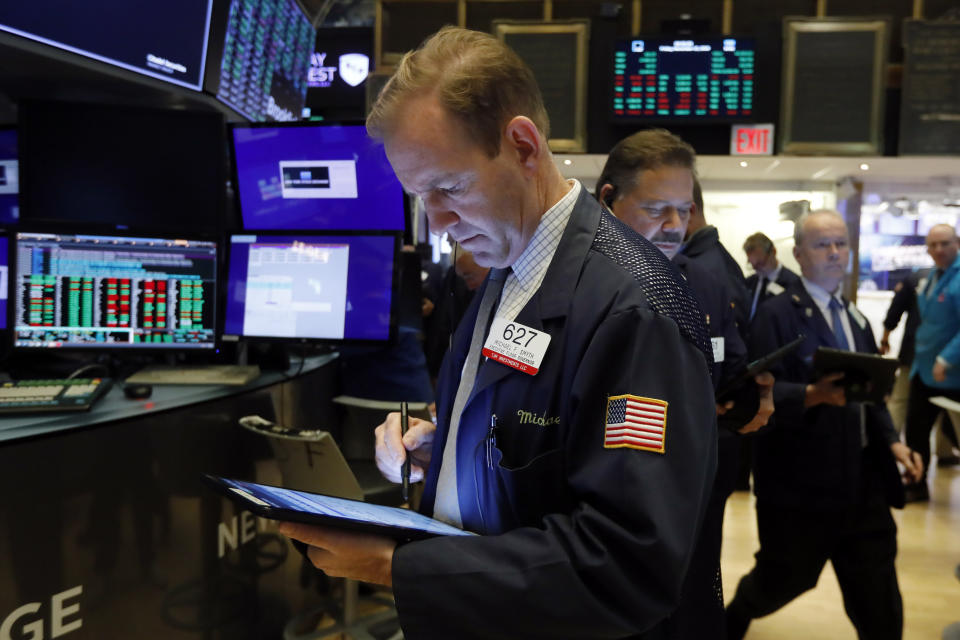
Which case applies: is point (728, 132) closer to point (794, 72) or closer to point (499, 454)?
point (794, 72)

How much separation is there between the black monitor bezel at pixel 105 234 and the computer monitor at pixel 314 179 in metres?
0.40

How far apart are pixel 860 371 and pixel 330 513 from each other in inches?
69.3

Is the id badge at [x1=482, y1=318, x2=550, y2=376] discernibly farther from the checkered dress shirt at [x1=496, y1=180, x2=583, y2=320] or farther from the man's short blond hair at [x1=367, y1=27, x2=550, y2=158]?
the man's short blond hair at [x1=367, y1=27, x2=550, y2=158]

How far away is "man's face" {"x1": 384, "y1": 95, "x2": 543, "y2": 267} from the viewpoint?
869mm

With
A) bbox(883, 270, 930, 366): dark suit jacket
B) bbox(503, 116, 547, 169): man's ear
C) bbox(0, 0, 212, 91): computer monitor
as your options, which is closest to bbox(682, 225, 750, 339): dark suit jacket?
bbox(503, 116, 547, 169): man's ear

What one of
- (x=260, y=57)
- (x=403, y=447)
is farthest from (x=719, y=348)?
(x=260, y=57)

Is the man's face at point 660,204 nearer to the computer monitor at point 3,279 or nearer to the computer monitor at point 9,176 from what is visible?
the computer monitor at point 3,279

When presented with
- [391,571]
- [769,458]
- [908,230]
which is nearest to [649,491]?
[391,571]

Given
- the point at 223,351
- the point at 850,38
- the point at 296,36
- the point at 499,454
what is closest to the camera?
the point at 499,454

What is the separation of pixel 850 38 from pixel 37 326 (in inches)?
208

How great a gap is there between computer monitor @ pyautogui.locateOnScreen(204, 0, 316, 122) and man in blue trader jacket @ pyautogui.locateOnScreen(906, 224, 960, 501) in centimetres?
387

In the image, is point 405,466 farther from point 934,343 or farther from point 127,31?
point 934,343

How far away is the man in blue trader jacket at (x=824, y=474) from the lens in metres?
2.13

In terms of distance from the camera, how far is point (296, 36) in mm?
3707
